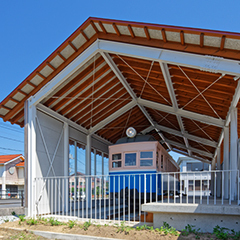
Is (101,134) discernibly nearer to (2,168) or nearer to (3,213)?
(3,213)

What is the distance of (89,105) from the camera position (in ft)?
42.9

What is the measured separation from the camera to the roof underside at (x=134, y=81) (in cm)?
741

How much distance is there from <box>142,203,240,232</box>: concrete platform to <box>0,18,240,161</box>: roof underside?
3483mm

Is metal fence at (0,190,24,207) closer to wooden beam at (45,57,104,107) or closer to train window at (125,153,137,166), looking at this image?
wooden beam at (45,57,104,107)

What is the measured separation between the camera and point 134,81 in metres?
11.8

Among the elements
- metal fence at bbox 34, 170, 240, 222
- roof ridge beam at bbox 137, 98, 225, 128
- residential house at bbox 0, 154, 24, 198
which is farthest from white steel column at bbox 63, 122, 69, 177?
residential house at bbox 0, 154, 24, 198

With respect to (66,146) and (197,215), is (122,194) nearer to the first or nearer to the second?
(66,146)

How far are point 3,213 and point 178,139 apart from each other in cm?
1344

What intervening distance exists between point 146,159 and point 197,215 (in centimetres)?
438

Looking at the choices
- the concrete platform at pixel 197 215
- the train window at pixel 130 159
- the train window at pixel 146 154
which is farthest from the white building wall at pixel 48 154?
the concrete platform at pixel 197 215

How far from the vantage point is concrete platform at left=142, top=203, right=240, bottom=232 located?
690 centimetres

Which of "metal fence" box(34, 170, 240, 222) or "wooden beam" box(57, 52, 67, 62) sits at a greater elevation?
"wooden beam" box(57, 52, 67, 62)

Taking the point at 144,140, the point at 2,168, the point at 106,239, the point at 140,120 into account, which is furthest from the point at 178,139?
the point at 2,168

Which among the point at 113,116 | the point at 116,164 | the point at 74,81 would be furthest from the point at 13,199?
the point at 74,81
